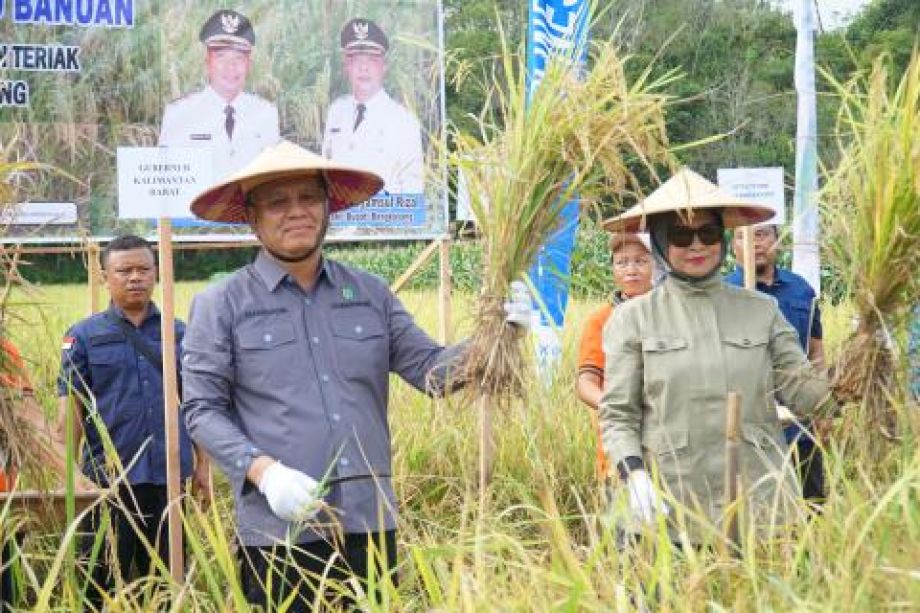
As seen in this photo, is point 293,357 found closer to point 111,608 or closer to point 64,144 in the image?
point 111,608

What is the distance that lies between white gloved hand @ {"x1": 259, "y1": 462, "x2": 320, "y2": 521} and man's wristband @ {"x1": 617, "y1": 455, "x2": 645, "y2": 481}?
2.50ft

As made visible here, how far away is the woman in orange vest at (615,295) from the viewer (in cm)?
416

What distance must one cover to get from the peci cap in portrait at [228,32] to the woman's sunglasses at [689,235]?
4756mm

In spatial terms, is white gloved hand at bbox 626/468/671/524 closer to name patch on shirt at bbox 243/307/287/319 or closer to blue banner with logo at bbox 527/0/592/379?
name patch on shirt at bbox 243/307/287/319

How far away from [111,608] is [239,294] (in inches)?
36.7

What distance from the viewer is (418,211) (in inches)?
305

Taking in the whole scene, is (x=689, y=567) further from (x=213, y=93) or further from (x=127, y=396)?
(x=213, y=93)

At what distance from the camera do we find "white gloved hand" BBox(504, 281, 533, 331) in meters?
3.44

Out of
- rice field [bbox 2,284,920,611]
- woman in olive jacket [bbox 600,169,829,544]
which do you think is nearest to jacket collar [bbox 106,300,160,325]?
rice field [bbox 2,284,920,611]

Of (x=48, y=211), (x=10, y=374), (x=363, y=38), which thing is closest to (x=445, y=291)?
(x=363, y=38)

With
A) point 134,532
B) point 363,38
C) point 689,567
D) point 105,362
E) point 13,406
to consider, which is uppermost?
point 363,38

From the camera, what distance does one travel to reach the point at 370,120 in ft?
25.2

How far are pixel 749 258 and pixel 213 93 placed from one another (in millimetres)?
3760

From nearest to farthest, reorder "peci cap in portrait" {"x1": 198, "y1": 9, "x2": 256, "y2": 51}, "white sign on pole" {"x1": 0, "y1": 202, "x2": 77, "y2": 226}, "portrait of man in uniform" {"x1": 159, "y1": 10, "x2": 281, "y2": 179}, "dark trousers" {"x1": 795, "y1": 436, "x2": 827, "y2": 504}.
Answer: "dark trousers" {"x1": 795, "y1": 436, "x2": 827, "y2": 504}, "white sign on pole" {"x1": 0, "y1": 202, "x2": 77, "y2": 226}, "portrait of man in uniform" {"x1": 159, "y1": 10, "x2": 281, "y2": 179}, "peci cap in portrait" {"x1": 198, "y1": 9, "x2": 256, "y2": 51}
